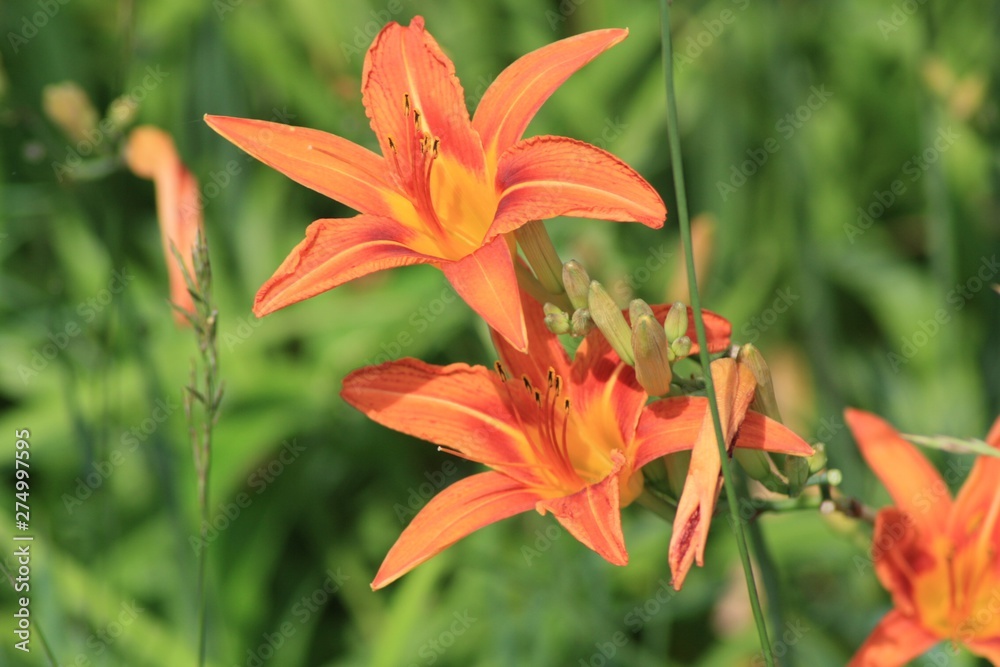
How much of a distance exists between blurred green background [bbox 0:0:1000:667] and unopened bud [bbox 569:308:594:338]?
0.68 meters

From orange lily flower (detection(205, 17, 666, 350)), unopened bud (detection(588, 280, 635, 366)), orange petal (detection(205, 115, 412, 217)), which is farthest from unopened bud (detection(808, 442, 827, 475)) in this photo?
orange petal (detection(205, 115, 412, 217))

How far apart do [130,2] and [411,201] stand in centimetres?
101

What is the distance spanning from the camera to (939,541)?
1391 mm

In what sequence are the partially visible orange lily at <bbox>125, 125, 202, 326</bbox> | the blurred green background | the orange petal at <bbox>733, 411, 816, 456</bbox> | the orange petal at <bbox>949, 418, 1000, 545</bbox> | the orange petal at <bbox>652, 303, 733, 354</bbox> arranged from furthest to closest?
the blurred green background, the partially visible orange lily at <bbox>125, 125, 202, 326</bbox>, the orange petal at <bbox>949, 418, 1000, 545</bbox>, the orange petal at <bbox>652, 303, 733, 354</bbox>, the orange petal at <bbox>733, 411, 816, 456</bbox>

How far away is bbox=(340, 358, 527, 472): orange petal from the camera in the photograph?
4.13ft

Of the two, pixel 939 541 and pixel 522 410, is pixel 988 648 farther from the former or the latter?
pixel 522 410

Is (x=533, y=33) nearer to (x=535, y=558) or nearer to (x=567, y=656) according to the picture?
(x=535, y=558)

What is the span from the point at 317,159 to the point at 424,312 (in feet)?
4.14

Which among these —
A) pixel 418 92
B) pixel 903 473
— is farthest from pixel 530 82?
pixel 903 473

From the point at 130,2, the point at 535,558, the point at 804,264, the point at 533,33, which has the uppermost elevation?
the point at 130,2

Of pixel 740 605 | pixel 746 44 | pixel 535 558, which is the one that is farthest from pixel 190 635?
pixel 746 44

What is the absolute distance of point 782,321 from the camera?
8.59 feet

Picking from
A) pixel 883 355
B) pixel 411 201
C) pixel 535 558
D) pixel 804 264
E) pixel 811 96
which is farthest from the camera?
pixel 811 96

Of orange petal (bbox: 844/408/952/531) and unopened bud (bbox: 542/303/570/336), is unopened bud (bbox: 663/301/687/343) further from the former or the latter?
orange petal (bbox: 844/408/952/531)
